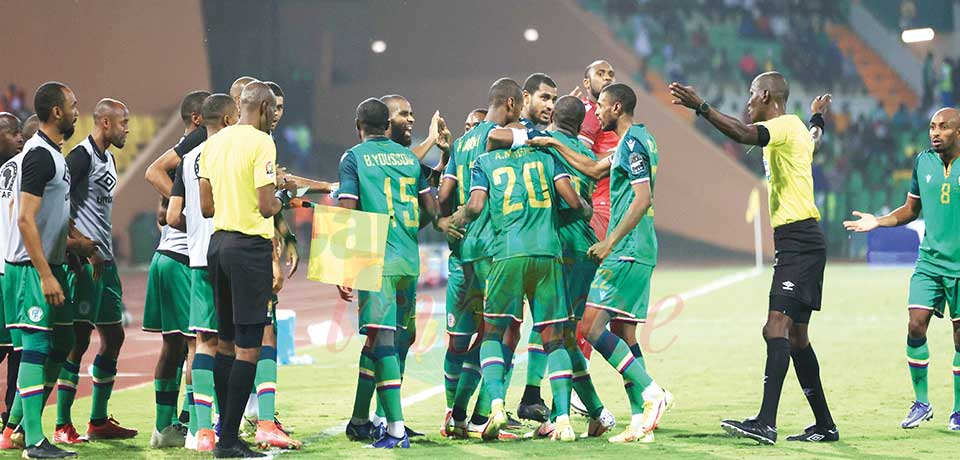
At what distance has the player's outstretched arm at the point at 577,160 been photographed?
766cm

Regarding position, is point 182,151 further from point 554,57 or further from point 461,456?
point 554,57

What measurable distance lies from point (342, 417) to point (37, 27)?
66.2 feet

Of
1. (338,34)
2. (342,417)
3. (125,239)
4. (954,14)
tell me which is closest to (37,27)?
(125,239)

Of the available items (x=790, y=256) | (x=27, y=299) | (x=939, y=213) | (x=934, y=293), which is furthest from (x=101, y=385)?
(x=939, y=213)

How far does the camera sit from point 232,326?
22.7ft

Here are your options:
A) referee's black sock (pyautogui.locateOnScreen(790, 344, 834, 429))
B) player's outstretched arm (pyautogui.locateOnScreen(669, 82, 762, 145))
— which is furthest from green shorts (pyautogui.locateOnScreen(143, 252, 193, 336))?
referee's black sock (pyautogui.locateOnScreen(790, 344, 834, 429))

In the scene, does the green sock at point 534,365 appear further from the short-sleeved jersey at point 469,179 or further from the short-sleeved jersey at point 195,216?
the short-sleeved jersey at point 195,216

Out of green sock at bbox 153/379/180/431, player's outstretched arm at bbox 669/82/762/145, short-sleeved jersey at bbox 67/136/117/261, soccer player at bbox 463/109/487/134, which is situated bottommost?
green sock at bbox 153/379/180/431

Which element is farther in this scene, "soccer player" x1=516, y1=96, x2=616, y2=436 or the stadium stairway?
the stadium stairway

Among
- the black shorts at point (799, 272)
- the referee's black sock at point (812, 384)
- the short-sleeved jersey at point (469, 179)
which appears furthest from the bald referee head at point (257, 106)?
the referee's black sock at point (812, 384)

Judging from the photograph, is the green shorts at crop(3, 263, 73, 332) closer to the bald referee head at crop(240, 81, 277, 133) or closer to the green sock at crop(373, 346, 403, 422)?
the bald referee head at crop(240, 81, 277, 133)

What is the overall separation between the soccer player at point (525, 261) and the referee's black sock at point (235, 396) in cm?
154

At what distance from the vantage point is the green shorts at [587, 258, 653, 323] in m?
7.60

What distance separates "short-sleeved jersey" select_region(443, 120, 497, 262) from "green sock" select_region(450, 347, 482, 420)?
0.67m
